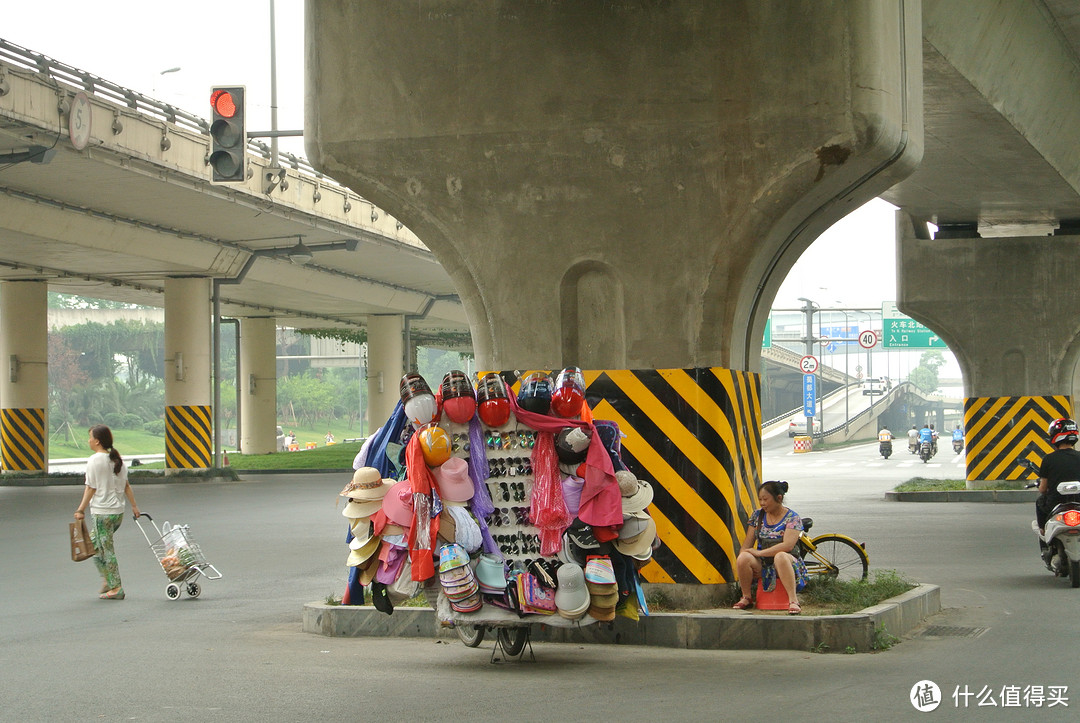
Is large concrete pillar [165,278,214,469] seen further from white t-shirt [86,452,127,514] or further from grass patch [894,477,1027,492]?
white t-shirt [86,452,127,514]

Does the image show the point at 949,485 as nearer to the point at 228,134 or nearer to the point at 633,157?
the point at 228,134

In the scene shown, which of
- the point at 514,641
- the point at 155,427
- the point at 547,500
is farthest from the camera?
the point at 155,427

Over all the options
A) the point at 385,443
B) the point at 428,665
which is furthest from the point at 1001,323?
the point at 428,665

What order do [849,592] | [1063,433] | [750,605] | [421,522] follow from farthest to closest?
1. [1063,433]
2. [849,592]
3. [750,605]
4. [421,522]

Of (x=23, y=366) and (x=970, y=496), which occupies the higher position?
(x=23, y=366)

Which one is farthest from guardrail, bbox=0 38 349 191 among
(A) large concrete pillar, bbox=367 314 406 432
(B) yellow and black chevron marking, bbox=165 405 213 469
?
(A) large concrete pillar, bbox=367 314 406 432

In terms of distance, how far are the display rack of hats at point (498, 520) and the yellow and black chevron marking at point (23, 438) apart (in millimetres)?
32532

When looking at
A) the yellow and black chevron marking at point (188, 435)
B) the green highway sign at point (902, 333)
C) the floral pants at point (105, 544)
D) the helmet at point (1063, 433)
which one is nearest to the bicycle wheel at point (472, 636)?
the floral pants at point (105, 544)

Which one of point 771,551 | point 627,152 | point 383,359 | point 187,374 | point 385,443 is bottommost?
point 771,551

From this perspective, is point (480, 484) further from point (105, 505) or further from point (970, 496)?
point (970, 496)

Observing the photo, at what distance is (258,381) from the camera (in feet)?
182

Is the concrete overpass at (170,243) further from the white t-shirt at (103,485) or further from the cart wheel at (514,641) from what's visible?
the cart wheel at (514,641)

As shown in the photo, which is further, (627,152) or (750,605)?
(627,152)

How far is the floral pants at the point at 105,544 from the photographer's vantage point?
1271cm
